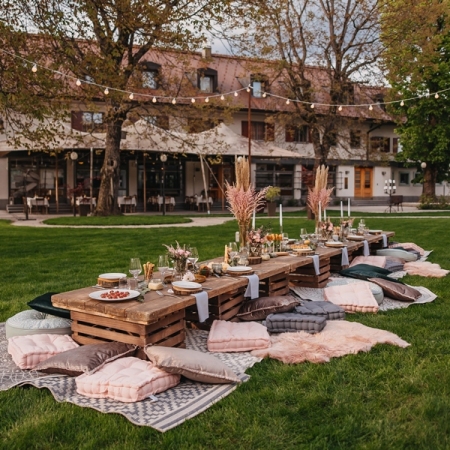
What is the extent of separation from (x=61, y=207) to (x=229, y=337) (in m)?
19.2

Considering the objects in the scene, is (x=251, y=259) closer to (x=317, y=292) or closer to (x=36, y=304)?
(x=317, y=292)

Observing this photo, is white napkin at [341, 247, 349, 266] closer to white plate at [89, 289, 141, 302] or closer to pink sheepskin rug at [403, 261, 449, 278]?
pink sheepskin rug at [403, 261, 449, 278]

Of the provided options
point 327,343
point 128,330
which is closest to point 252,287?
point 327,343

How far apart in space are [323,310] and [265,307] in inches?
21.8

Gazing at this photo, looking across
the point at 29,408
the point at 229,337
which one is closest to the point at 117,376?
the point at 29,408

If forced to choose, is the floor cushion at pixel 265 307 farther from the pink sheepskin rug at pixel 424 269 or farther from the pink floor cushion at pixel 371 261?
the pink sheepskin rug at pixel 424 269

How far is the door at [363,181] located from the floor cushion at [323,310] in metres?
27.5

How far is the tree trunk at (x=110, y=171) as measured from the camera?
55.9 feet

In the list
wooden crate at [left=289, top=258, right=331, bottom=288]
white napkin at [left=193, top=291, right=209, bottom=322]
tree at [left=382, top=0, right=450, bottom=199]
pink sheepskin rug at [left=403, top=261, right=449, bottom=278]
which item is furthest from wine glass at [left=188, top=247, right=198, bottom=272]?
tree at [left=382, top=0, right=450, bottom=199]

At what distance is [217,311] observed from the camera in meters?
4.67

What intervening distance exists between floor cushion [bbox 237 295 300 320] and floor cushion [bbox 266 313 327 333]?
0.27 meters

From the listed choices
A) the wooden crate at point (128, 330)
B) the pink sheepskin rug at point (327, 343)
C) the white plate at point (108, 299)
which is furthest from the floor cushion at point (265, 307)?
the white plate at point (108, 299)

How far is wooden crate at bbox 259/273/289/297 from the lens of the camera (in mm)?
5508

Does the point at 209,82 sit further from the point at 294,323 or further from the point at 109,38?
the point at 294,323
